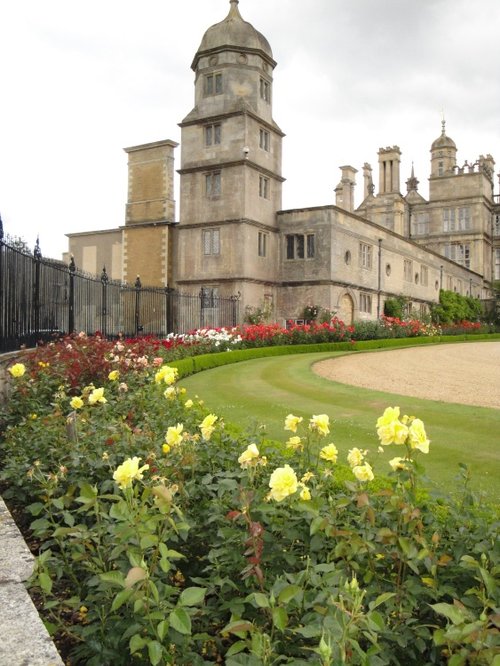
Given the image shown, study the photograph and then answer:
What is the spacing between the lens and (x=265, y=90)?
28406 mm

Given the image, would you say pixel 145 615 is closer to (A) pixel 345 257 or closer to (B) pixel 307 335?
(B) pixel 307 335

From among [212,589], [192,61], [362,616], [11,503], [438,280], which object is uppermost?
[192,61]

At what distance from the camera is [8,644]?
8.27ft

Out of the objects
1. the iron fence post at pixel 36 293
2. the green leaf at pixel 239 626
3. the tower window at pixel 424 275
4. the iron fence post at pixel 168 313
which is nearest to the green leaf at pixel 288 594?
the green leaf at pixel 239 626

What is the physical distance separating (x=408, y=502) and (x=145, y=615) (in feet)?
4.61

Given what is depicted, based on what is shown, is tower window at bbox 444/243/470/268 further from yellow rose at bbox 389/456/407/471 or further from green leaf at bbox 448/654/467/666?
green leaf at bbox 448/654/467/666

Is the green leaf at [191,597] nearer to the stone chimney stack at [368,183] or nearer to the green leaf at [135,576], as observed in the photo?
the green leaf at [135,576]

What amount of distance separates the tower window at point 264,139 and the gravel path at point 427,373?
12.4 metres

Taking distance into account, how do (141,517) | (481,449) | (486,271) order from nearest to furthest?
(141,517), (481,449), (486,271)

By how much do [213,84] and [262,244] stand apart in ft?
25.3

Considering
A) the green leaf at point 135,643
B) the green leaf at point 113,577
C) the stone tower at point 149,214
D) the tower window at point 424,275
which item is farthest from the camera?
the tower window at point 424,275

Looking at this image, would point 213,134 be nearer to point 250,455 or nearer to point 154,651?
point 250,455

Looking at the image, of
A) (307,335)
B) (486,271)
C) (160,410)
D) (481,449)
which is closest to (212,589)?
(160,410)

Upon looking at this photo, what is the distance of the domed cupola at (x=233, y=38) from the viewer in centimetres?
2717
